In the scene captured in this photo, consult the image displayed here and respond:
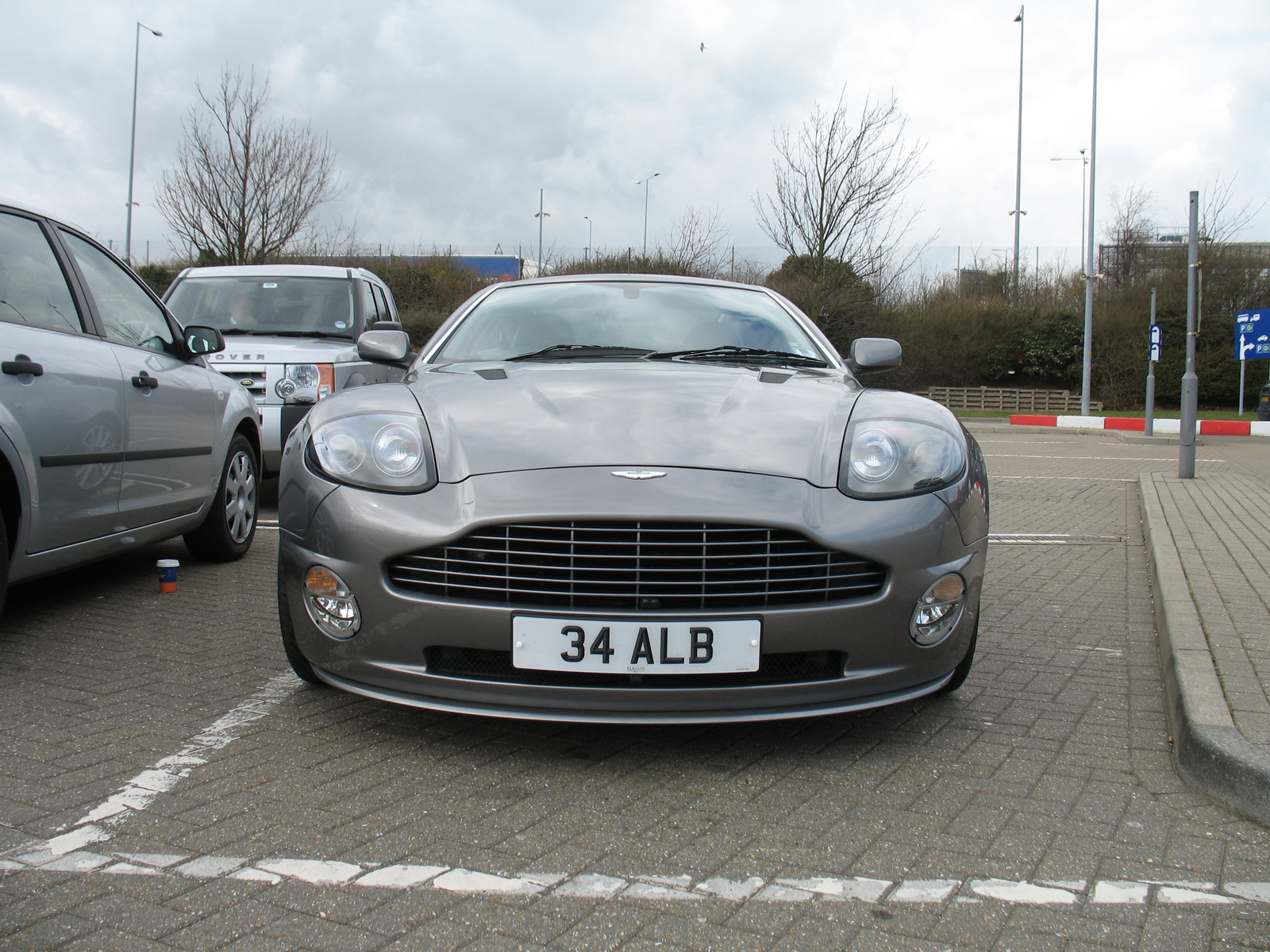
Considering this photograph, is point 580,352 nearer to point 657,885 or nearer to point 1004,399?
point 657,885

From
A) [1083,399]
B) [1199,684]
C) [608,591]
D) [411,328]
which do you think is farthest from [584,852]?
[1083,399]

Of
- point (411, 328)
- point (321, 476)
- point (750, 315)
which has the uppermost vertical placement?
point (411, 328)

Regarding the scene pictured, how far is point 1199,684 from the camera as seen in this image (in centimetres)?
306

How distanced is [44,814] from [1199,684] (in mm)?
3075

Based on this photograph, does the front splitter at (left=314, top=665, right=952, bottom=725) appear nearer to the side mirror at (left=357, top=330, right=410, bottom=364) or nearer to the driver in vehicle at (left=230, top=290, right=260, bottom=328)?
the side mirror at (left=357, top=330, right=410, bottom=364)

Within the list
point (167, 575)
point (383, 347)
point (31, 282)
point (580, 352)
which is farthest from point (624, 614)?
point (167, 575)

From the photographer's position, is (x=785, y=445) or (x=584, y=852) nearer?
(x=584, y=852)

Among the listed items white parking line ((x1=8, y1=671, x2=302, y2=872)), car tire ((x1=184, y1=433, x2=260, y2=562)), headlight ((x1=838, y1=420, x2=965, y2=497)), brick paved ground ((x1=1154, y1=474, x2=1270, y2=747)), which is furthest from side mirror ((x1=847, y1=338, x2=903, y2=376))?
car tire ((x1=184, y1=433, x2=260, y2=562))

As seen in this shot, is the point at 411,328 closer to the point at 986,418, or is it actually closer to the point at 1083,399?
the point at 986,418

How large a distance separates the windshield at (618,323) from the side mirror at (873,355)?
173 mm

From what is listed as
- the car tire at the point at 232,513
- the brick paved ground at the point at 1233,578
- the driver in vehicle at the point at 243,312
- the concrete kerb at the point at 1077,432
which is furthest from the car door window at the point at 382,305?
the concrete kerb at the point at 1077,432

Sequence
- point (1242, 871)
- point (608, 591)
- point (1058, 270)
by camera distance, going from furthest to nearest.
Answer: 1. point (1058, 270)
2. point (608, 591)
3. point (1242, 871)

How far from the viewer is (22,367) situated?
3438mm

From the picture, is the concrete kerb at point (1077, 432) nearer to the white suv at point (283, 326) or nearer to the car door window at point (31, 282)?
the white suv at point (283, 326)
